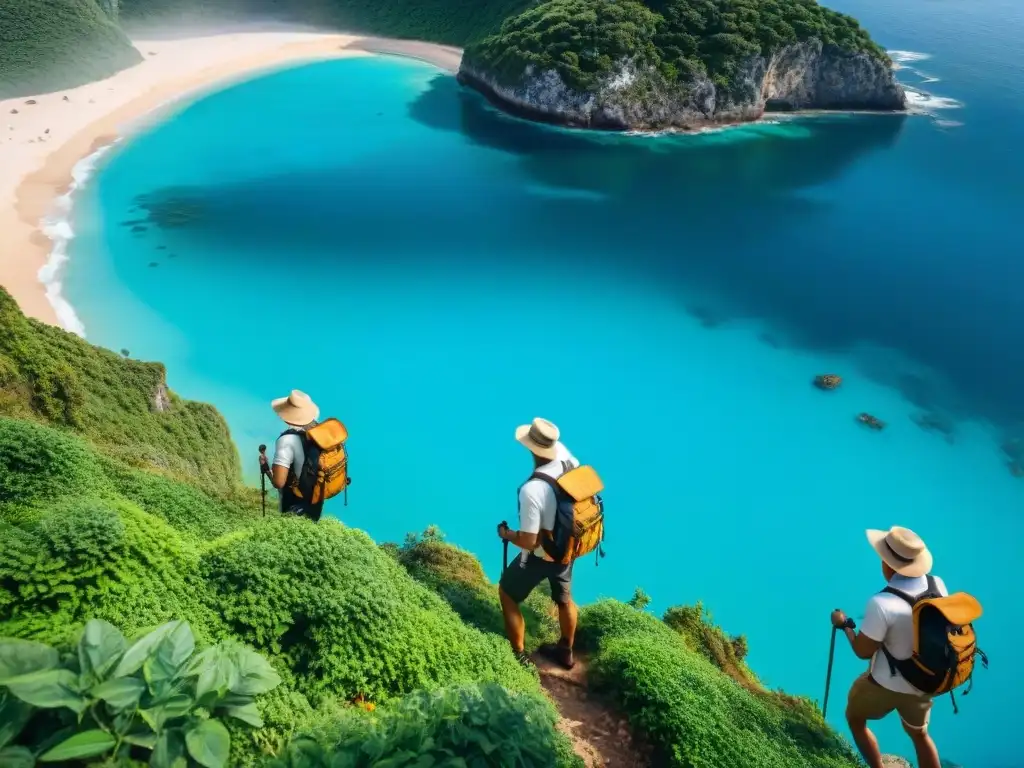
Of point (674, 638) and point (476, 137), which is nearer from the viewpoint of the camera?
point (674, 638)

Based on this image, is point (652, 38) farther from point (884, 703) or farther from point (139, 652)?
point (139, 652)

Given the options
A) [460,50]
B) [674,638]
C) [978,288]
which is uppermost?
[460,50]

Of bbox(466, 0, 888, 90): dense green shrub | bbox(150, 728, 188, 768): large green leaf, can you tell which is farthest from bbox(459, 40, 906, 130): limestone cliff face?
bbox(150, 728, 188, 768): large green leaf

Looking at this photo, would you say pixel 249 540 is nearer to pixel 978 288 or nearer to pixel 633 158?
pixel 978 288

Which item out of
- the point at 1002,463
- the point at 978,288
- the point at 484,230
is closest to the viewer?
the point at 1002,463

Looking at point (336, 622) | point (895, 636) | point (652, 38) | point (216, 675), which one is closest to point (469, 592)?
point (336, 622)

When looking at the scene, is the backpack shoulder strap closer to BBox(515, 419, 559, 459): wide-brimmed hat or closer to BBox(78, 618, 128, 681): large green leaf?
BBox(515, 419, 559, 459): wide-brimmed hat

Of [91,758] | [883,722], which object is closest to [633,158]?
[883,722]
